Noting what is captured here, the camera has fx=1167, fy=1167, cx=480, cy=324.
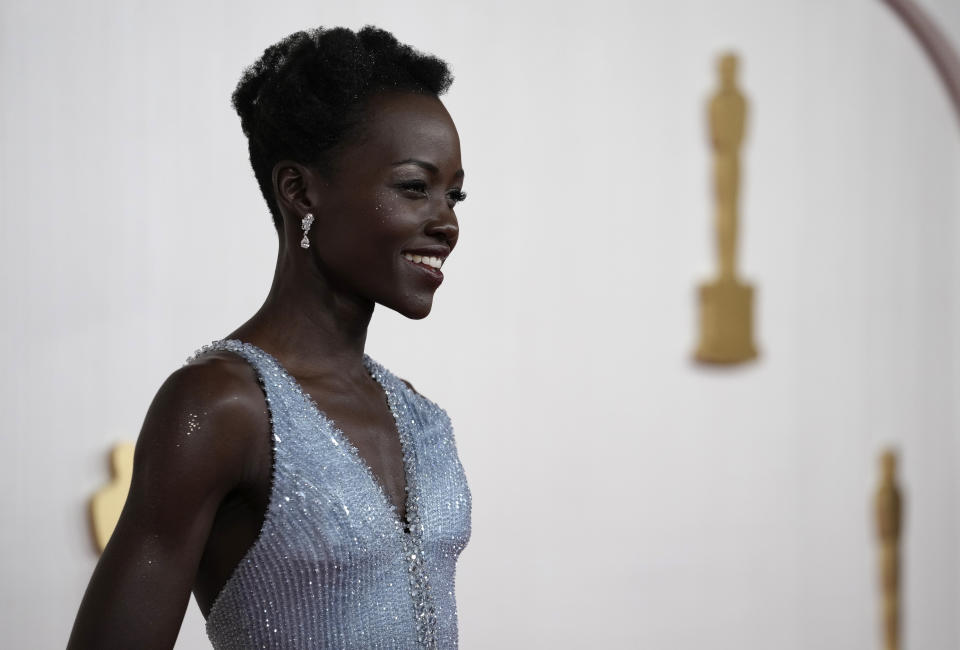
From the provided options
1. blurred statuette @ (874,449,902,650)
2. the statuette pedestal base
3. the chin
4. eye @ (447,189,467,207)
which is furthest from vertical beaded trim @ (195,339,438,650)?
blurred statuette @ (874,449,902,650)

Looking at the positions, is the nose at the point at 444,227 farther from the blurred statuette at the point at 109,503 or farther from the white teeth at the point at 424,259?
the blurred statuette at the point at 109,503

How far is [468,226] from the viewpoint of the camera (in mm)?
1958

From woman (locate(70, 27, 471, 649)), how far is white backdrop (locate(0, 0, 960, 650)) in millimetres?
781

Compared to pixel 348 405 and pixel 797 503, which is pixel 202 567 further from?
pixel 797 503

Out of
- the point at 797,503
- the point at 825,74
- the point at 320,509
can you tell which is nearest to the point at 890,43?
the point at 825,74

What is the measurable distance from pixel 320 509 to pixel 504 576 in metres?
1.12

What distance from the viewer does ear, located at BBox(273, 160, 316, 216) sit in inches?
38.9

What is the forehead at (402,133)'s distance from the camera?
974 mm

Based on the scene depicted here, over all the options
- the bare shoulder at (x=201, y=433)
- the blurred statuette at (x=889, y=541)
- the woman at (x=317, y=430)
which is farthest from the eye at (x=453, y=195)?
the blurred statuette at (x=889, y=541)

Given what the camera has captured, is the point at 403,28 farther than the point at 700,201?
No

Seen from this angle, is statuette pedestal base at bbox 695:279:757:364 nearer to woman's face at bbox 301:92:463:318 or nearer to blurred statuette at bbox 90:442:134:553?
blurred statuette at bbox 90:442:134:553

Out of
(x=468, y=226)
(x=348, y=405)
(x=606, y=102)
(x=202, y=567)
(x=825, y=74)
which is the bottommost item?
(x=202, y=567)

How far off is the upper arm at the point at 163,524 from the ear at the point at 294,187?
20cm

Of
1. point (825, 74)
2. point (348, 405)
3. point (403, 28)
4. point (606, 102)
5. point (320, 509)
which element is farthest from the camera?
point (825, 74)
